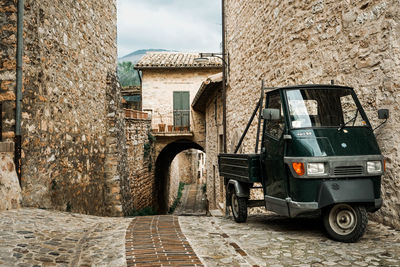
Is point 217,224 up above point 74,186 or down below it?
below

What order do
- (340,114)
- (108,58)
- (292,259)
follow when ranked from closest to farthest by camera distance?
1. (292,259)
2. (340,114)
3. (108,58)

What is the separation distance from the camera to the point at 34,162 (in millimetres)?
5344

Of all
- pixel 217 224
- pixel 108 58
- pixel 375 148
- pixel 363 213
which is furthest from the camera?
pixel 108 58

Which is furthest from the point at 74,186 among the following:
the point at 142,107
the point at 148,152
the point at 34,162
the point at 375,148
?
the point at 142,107

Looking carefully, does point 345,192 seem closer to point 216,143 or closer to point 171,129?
point 216,143

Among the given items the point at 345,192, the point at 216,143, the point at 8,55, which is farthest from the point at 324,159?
the point at 216,143

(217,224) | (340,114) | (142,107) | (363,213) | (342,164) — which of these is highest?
(142,107)

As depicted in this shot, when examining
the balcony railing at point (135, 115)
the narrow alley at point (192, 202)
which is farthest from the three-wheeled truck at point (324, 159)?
the narrow alley at point (192, 202)

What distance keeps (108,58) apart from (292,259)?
7936 millimetres

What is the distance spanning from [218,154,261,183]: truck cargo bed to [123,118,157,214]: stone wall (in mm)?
5592

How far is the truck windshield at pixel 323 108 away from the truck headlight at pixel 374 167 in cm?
52

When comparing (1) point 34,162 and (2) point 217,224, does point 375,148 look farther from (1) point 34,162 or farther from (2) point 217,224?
(1) point 34,162

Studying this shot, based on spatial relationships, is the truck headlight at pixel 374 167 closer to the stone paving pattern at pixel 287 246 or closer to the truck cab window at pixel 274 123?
the stone paving pattern at pixel 287 246

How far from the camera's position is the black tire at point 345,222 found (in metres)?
3.64
